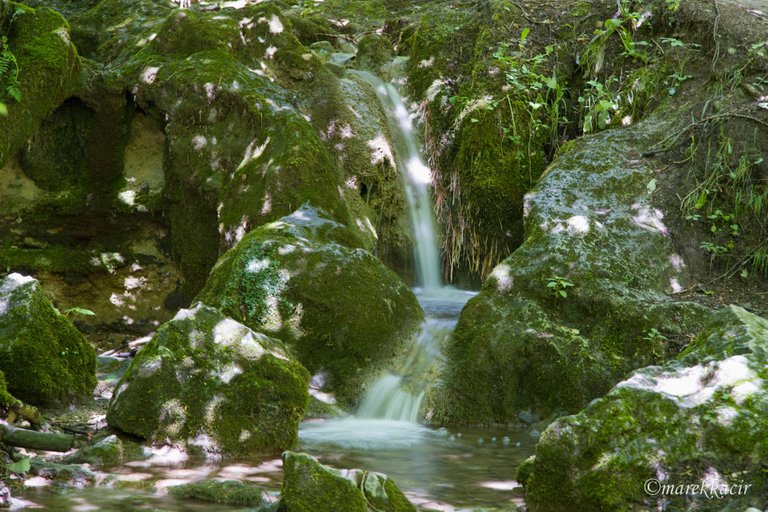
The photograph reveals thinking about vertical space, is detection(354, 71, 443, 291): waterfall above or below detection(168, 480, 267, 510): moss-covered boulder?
above

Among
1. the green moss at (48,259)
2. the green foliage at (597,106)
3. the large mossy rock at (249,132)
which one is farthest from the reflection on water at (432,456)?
the green moss at (48,259)

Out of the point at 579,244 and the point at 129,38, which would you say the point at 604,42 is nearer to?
the point at 579,244

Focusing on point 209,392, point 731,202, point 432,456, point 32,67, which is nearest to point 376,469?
point 432,456

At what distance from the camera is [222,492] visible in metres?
3.95

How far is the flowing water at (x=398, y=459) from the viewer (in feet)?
13.0

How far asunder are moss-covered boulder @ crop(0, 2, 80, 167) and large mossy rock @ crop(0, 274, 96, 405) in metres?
3.36

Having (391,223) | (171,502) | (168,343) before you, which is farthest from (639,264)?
(171,502)

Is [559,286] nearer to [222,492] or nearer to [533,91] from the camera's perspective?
[533,91]

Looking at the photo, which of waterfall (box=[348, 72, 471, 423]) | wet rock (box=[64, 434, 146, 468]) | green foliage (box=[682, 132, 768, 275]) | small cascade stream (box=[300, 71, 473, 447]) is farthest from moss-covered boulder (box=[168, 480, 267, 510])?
green foliage (box=[682, 132, 768, 275])

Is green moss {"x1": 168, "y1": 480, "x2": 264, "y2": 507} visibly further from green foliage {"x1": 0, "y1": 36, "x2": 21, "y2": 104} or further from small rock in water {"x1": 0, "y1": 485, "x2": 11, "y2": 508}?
green foliage {"x1": 0, "y1": 36, "x2": 21, "y2": 104}

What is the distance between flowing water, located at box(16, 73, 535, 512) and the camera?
13.0 ft

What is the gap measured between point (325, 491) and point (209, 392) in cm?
183

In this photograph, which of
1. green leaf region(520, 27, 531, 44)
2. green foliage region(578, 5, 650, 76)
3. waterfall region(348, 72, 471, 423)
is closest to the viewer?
waterfall region(348, 72, 471, 423)

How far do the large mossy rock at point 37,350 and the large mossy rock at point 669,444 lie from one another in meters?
3.59
